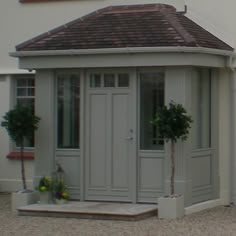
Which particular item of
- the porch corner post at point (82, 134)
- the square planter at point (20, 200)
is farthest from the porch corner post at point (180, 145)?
the square planter at point (20, 200)

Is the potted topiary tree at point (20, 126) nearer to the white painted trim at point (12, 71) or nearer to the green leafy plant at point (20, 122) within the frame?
the green leafy plant at point (20, 122)

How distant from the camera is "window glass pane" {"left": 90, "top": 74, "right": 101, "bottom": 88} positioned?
14430mm

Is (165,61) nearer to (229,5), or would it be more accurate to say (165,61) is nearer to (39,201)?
(229,5)

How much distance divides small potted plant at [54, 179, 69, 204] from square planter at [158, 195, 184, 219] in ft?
6.18

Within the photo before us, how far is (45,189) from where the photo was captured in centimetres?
1405

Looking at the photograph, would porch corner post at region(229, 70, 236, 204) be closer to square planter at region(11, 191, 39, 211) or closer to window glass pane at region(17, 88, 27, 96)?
square planter at region(11, 191, 39, 211)

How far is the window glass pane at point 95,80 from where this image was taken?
14430mm

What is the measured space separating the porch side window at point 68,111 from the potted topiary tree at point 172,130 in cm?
192

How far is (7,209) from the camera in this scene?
47.3 feet

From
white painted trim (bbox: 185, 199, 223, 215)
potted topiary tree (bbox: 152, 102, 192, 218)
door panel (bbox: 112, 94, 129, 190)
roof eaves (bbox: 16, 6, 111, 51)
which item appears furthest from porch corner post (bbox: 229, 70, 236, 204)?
roof eaves (bbox: 16, 6, 111, 51)

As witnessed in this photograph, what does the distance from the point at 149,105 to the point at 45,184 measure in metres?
2.37

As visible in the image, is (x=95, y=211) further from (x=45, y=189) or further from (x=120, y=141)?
(x=120, y=141)

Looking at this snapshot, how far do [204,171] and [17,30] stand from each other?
18.4 ft

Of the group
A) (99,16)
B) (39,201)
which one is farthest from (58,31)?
(39,201)
